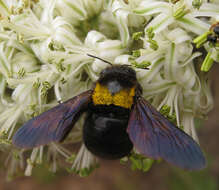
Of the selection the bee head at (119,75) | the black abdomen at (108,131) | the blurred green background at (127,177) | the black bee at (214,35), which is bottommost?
the blurred green background at (127,177)

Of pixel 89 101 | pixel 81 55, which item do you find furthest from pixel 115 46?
pixel 89 101

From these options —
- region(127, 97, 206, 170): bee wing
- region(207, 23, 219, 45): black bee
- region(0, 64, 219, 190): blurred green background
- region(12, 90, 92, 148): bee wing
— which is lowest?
region(0, 64, 219, 190): blurred green background

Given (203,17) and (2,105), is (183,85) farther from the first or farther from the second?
(2,105)

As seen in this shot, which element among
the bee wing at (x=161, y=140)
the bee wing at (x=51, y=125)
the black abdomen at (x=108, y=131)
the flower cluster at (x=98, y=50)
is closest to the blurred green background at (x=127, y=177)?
the flower cluster at (x=98, y=50)

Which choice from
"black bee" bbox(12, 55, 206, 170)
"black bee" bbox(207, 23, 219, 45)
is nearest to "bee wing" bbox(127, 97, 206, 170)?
"black bee" bbox(12, 55, 206, 170)

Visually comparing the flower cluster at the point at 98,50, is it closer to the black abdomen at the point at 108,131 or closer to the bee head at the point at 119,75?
the bee head at the point at 119,75

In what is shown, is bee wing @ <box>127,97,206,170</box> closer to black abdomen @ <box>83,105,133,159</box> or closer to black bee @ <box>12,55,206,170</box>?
black bee @ <box>12,55,206,170</box>
